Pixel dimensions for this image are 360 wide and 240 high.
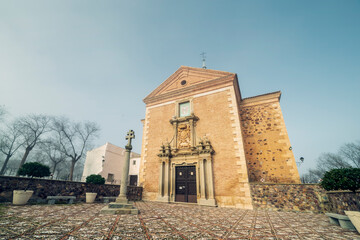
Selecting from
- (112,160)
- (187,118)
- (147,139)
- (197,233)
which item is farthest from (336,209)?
(112,160)

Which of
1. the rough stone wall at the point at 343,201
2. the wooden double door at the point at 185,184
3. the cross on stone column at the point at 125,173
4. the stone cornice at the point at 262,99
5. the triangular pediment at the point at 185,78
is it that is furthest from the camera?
the triangular pediment at the point at 185,78

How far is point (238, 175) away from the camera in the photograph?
1005cm

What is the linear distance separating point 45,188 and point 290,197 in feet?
43.9

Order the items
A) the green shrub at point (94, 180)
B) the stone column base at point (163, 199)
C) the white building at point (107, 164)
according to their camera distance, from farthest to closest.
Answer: the white building at point (107, 164), the stone column base at point (163, 199), the green shrub at point (94, 180)

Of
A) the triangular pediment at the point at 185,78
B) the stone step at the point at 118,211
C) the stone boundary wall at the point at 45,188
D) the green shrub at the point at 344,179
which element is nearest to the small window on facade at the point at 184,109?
the triangular pediment at the point at 185,78

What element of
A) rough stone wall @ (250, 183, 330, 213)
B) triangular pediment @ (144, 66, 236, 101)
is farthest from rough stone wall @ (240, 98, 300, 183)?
triangular pediment @ (144, 66, 236, 101)

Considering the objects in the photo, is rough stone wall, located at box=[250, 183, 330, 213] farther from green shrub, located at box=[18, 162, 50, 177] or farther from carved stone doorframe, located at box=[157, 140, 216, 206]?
green shrub, located at box=[18, 162, 50, 177]

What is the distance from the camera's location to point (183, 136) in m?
12.7

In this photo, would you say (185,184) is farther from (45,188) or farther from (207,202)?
(45,188)

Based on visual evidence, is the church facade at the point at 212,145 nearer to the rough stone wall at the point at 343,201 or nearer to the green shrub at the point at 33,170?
the rough stone wall at the point at 343,201

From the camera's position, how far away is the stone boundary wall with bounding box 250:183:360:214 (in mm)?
7693

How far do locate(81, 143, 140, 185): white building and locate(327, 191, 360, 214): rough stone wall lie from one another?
81.2 ft

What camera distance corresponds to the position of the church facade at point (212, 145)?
410 inches

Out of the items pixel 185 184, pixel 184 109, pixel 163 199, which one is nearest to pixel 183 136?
pixel 184 109
